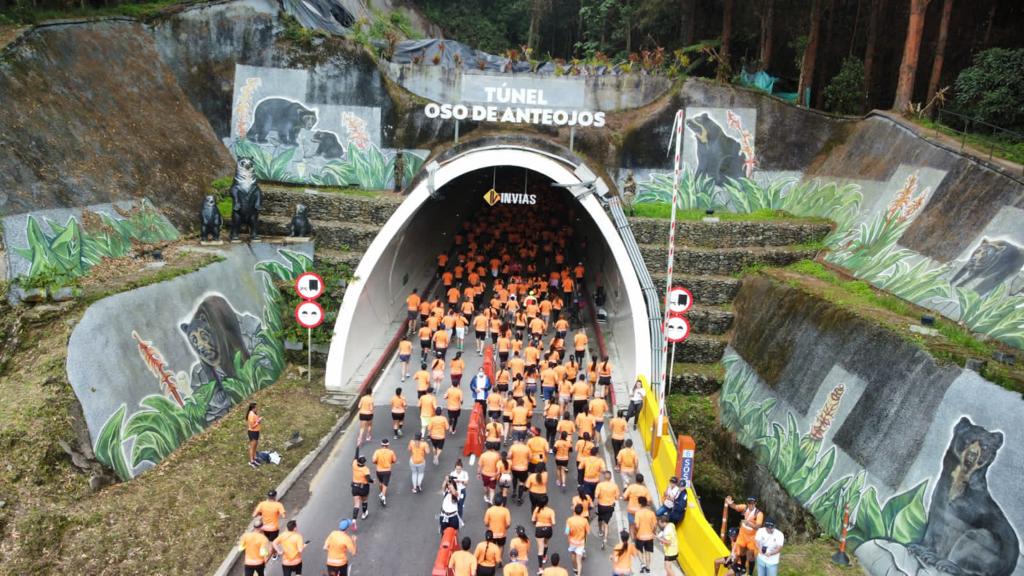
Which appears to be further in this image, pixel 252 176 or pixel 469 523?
pixel 252 176

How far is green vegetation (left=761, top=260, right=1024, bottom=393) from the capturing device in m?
11.4

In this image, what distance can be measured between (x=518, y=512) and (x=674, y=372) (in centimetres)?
850

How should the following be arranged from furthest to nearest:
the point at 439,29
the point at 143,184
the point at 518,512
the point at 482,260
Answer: the point at 439,29
the point at 482,260
the point at 143,184
the point at 518,512

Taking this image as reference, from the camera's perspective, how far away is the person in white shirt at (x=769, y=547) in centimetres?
1026

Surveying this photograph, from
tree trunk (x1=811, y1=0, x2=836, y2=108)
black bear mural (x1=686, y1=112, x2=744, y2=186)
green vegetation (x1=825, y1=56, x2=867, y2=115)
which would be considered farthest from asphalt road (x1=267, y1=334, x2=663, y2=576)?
tree trunk (x1=811, y1=0, x2=836, y2=108)

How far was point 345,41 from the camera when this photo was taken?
2669cm

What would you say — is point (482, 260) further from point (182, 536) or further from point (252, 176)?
point (182, 536)

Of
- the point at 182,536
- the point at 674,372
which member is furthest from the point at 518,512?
the point at 674,372

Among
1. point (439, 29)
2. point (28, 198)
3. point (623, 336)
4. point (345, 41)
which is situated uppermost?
point (439, 29)

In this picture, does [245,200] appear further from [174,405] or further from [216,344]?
[174,405]

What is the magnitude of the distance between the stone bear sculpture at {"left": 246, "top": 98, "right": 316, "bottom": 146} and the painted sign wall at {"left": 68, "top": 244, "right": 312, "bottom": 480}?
276 inches

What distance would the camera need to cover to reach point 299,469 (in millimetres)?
14188

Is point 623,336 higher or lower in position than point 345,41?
lower

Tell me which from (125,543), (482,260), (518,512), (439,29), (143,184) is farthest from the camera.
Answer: (439,29)
